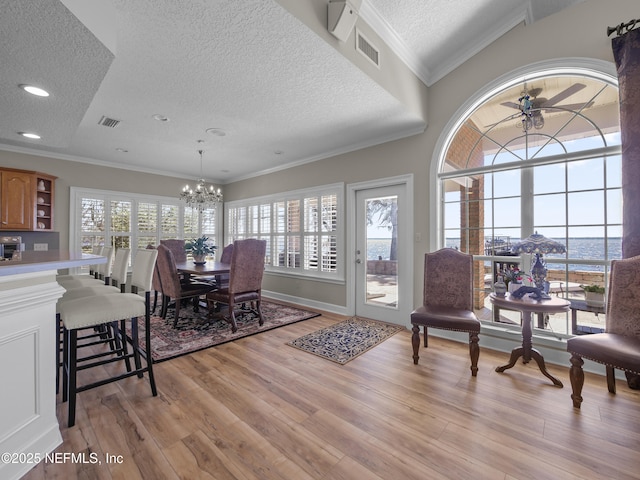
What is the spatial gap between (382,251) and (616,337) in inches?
96.8

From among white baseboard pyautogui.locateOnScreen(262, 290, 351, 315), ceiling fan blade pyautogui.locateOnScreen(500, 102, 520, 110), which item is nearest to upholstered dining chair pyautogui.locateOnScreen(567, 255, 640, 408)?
ceiling fan blade pyautogui.locateOnScreen(500, 102, 520, 110)

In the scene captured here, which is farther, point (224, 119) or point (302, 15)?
point (224, 119)

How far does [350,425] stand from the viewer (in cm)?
180

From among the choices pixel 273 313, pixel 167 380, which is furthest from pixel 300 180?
pixel 167 380

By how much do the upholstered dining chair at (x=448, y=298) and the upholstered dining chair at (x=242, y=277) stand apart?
211cm

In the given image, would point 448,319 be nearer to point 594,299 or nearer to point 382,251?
point 594,299

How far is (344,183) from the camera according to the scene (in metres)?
4.48

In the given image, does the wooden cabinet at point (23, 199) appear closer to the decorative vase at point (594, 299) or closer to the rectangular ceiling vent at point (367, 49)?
the rectangular ceiling vent at point (367, 49)

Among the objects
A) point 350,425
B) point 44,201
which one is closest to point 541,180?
point 350,425

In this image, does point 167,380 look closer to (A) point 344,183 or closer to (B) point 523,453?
(B) point 523,453

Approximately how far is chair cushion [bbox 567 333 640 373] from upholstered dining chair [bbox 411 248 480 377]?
0.67m

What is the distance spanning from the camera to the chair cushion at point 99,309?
1.82m

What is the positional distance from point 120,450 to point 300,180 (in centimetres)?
433

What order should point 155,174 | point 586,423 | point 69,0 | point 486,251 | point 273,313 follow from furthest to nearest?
point 155,174
point 273,313
point 486,251
point 586,423
point 69,0
